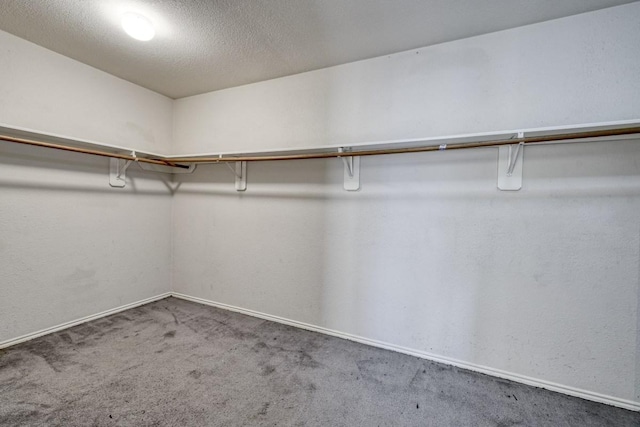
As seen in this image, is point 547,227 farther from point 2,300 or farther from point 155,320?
point 2,300

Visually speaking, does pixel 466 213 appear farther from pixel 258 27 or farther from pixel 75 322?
pixel 75 322

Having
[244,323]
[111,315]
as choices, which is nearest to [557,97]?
[244,323]

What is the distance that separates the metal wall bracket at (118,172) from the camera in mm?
2666

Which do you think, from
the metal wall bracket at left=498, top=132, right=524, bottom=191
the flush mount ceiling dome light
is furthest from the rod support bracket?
the metal wall bracket at left=498, top=132, right=524, bottom=191

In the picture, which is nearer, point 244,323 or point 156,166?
point 244,323

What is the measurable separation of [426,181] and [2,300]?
3.26 meters

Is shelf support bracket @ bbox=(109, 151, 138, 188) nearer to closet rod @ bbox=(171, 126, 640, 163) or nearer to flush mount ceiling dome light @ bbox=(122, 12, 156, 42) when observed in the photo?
closet rod @ bbox=(171, 126, 640, 163)

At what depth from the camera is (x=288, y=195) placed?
8.56 ft

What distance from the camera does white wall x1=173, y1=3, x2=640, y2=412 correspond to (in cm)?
165

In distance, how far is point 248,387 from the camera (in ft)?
5.67

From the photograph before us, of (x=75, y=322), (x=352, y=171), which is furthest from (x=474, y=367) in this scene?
(x=75, y=322)

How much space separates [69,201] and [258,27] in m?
2.15

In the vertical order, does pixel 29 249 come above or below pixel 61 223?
below

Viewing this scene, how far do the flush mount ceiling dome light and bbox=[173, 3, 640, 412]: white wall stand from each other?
107cm
